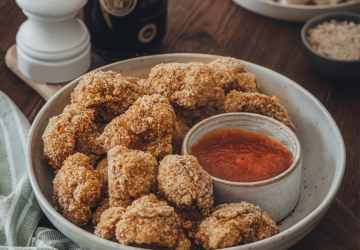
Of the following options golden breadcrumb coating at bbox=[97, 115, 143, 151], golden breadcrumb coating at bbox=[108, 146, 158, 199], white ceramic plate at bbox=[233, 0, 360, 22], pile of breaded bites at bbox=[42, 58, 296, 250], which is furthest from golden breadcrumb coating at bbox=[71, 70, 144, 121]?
white ceramic plate at bbox=[233, 0, 360, 22]

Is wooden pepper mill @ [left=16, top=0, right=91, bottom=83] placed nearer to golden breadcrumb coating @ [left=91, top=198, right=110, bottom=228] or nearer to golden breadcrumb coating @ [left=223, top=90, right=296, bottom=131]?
golden breadcrumb coating @ [left=223, top=90, right=296, bottom=131]

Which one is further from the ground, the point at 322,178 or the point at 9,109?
the point at 9,109

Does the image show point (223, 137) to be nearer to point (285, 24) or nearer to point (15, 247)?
point (15, 247)

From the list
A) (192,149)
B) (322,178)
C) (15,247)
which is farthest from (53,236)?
(322,178)

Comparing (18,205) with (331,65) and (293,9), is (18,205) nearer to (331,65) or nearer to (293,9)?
(331,65)

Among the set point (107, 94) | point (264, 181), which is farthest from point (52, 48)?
point (264, 181)

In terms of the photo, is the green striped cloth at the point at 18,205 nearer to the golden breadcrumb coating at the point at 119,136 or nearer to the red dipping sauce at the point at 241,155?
the golden breadcrumb coating at the point at 119,136

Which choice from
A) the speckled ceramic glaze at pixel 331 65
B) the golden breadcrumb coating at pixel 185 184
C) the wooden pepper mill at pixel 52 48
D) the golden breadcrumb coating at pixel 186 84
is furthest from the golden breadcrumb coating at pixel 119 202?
the speckled ceramic glaze at pixel 331 65
